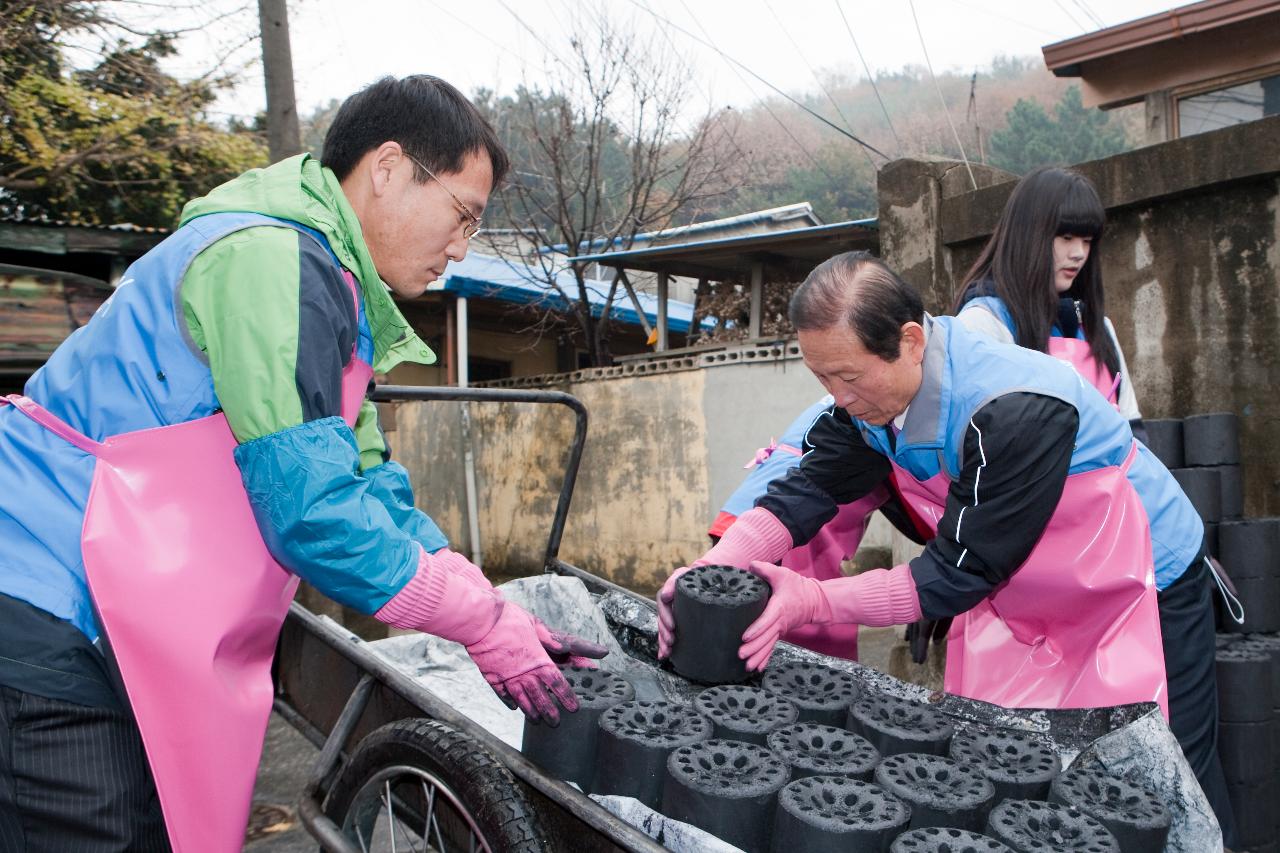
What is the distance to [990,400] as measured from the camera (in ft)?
6.68

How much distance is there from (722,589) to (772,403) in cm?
687

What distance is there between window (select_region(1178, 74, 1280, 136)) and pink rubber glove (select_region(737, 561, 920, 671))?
23.3ft

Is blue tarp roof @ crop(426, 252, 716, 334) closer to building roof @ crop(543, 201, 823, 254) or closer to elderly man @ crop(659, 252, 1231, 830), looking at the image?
building roof @ crop(543, 201, 823, 254)

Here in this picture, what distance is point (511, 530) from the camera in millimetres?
11477

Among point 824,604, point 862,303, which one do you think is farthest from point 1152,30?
point 824,604

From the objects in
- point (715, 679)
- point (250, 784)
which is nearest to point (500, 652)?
point (250, 784)

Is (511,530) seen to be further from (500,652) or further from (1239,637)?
(500,652)

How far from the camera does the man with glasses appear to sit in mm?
1384

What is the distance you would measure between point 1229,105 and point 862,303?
7973 millimetres

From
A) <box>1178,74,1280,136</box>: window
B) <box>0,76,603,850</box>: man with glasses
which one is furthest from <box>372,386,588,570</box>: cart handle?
<box>1178,74,1280,136</box>: window

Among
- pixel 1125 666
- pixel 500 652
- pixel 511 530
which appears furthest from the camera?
pixel 511 530

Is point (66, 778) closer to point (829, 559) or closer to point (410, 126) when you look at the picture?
point (410, 126)

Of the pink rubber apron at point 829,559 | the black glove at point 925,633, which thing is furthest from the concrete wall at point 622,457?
the pink rubber apron at point 829,559

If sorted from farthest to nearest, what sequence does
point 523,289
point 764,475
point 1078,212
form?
point 523,289
point 764,475
point 1078,212
